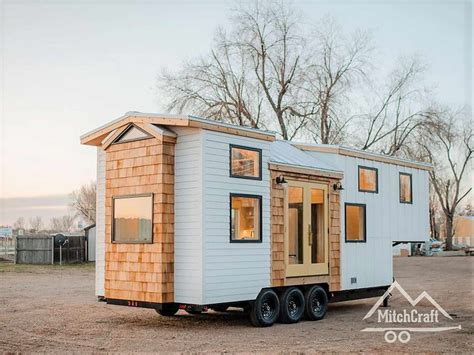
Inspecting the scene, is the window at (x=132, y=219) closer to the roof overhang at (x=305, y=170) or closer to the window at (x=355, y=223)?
the roof overhang at (x=305, y=170)

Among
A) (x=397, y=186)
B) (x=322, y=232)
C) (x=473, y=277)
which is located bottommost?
(x=473, y=277)

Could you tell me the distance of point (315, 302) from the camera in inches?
577

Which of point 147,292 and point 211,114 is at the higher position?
point 211,114

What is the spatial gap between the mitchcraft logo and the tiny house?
3.43 ft

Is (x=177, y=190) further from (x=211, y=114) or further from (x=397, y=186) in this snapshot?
(x=211, y=114)

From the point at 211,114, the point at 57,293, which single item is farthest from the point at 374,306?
the point at 211,114

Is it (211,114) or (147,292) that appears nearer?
(147,292)

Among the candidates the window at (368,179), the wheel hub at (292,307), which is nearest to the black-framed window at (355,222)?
the window at (368,179)

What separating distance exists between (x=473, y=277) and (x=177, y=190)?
742 inches

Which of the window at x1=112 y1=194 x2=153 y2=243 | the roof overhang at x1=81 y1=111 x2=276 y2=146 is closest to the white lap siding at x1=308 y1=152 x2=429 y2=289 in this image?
the roof overhang at x1=81 y1=111 x2=276 y2=146

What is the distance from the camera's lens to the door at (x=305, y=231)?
1424cm

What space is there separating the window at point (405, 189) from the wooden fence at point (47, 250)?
2167cm

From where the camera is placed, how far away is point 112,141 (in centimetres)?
1353

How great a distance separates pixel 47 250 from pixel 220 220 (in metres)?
24.4
